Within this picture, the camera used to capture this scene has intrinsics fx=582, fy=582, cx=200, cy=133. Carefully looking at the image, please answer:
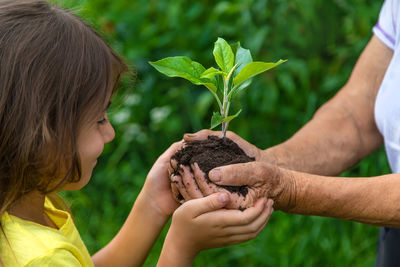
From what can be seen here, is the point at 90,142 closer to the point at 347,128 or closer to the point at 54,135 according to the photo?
the point at 54,135

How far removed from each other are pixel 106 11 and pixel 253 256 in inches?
64.0

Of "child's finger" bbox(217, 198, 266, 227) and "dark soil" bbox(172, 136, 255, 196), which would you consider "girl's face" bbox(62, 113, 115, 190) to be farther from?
"child's finger" bbox(217, 198, 266, 227)

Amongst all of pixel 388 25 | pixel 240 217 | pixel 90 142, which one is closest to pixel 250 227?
pixel 240 217

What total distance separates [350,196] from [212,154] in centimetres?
42

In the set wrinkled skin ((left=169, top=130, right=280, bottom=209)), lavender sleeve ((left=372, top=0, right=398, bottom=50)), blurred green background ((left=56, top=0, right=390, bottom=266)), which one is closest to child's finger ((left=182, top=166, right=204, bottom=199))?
wrinkled skin ((left=169, top=130, right=280, bottom=209))

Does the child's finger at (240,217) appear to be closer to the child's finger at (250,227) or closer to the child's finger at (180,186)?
the child's finger at (250,227)

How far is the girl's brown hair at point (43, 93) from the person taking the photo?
1409 millimetres

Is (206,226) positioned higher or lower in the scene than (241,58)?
lower

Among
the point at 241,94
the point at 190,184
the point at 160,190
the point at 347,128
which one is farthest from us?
the point at 241,94

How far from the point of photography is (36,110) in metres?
1.41

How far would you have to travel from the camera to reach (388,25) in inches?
79.0

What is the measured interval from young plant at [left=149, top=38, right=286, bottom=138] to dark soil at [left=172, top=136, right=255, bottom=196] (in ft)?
0.15

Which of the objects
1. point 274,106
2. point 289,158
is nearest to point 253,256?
point 274,106

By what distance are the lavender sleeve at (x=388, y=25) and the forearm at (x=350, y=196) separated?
56 centimetres
